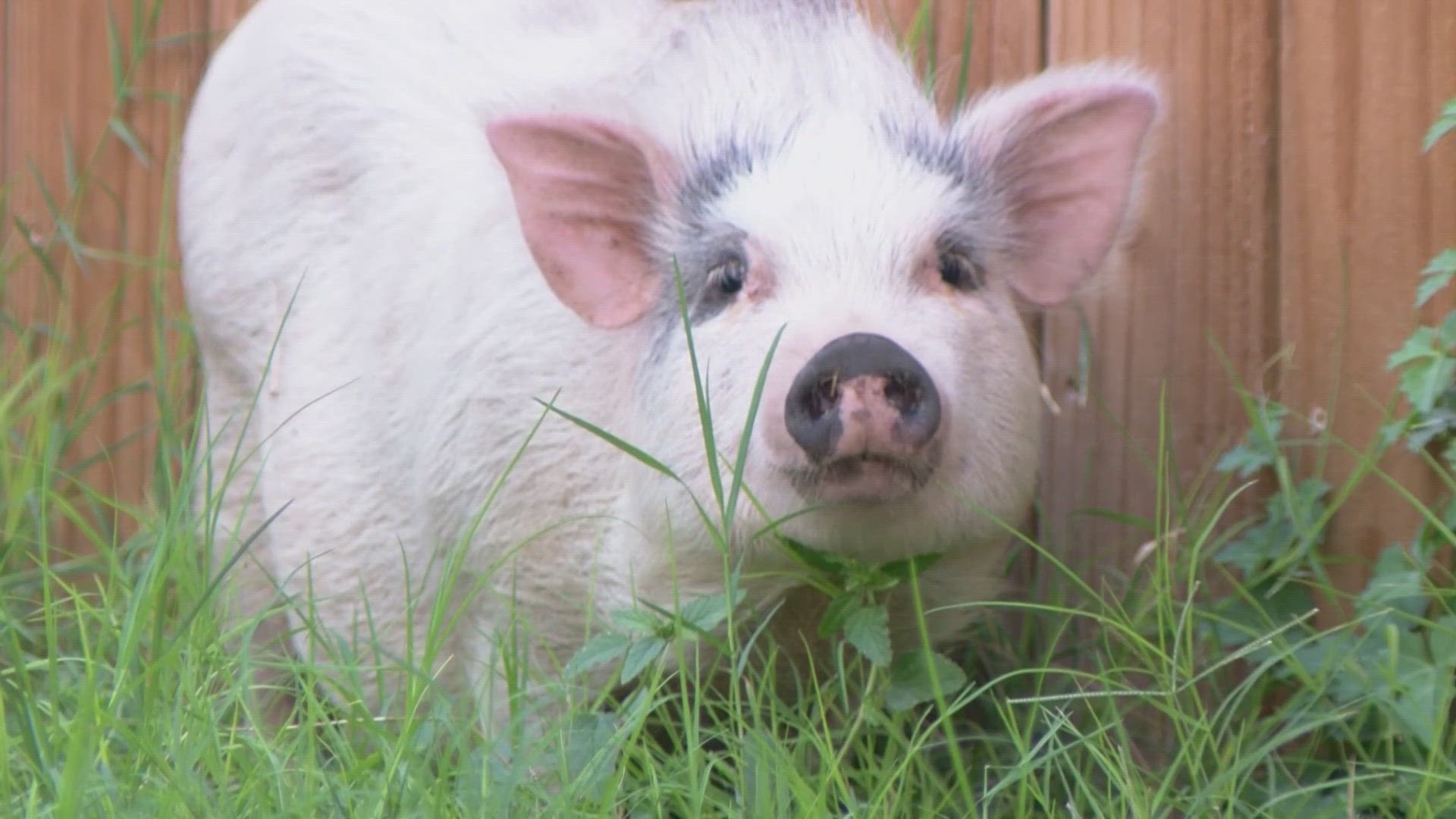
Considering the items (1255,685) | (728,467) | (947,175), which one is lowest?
(1255,685)

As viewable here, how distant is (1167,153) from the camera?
9.28 ft

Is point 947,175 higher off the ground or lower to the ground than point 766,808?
higher

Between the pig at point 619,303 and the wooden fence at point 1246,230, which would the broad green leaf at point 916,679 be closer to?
the pig at point 619,303

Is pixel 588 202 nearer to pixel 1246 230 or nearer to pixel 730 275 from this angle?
pixel 730 275

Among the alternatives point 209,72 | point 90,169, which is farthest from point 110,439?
point 209,72

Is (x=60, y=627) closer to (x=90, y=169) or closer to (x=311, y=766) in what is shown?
(x=90, y=169)

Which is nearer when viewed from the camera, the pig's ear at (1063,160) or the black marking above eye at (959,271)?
the black marking above eye at (959,271)

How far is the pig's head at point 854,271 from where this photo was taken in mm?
2129

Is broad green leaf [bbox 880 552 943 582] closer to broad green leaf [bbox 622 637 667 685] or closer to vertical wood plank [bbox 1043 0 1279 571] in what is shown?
broad green leaf [bbox 622 637 667 685]

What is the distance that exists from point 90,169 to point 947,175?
2066 mm

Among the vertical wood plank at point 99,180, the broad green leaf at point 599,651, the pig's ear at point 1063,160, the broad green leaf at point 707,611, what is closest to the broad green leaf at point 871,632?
the broad green leaf at point 707,611

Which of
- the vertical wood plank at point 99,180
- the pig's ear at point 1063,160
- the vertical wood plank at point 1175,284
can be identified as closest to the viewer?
the pig's ear at point 1063,160

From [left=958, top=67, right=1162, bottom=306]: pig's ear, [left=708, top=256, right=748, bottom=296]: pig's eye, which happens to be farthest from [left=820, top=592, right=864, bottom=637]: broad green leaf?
[left=958, top=67, right=1162, bottom=306]: pig's ear

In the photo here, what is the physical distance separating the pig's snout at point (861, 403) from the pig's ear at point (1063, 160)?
0.58 m
